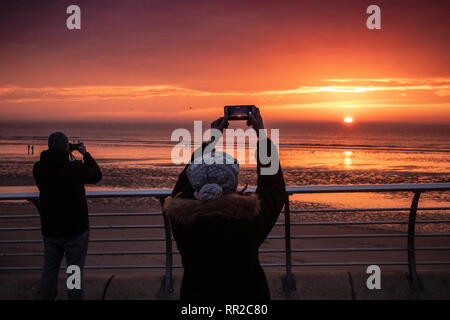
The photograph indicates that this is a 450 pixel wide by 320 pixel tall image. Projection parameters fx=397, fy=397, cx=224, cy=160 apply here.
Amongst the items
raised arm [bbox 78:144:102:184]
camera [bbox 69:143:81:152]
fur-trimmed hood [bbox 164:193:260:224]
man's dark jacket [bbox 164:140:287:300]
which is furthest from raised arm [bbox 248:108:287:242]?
camera [bbox 69:143:81:152]

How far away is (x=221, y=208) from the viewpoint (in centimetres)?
172

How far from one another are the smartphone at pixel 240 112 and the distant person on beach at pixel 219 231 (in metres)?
0.52

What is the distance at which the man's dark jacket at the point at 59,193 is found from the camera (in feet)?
10.4

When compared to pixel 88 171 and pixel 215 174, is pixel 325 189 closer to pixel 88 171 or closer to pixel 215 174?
pixel 215 174

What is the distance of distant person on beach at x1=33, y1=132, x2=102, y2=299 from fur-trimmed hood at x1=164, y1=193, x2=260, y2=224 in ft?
5.74

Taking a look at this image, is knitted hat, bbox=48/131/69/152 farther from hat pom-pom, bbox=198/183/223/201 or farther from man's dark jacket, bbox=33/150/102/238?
hat pom-pom, bbox=198/183/223/201

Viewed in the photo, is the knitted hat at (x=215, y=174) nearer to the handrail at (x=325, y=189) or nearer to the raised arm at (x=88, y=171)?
the handrail at (x=325, y=189)

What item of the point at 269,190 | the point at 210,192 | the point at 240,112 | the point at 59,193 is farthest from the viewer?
the point at 59,193

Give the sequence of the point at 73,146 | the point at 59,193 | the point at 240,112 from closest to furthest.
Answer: the point at 240,112
the point at 59,193
the point at 73,146

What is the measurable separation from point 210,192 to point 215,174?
92 mm

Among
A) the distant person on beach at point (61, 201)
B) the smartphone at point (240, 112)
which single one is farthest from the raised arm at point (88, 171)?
the smartphone at point (240, 112)

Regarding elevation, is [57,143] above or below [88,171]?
above

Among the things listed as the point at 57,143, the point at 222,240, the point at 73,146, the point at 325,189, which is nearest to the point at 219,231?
the point at 222,240

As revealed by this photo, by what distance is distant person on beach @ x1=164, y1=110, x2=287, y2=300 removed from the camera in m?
1.73
